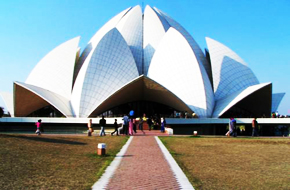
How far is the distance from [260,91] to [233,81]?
3301 millimetres

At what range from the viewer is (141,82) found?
86.6ft

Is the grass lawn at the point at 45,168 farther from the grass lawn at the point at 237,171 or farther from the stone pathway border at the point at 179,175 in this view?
the grass lawn at the point at 237,171

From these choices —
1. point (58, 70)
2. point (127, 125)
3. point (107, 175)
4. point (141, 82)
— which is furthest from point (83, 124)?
point (107, 175)

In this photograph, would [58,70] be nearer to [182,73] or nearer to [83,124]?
[83,124]

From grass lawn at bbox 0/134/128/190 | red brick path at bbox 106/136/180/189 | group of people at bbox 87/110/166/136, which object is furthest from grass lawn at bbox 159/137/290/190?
group of people at bbox 87/110/166/136

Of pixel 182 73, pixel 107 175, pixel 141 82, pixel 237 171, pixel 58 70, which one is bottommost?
pixel 237 171

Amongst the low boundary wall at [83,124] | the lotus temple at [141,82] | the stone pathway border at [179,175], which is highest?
the lotus temple at [141,82]

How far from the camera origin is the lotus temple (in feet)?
89.1

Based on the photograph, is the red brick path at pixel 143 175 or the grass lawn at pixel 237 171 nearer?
the red brick path at pixel 143 175

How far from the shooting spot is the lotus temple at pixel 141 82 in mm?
27156

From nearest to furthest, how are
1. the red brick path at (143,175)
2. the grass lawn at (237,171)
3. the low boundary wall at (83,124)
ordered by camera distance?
the red brick path at (143,175)
the grass lawn at (237,171)
the low boundary wall at (83,124)

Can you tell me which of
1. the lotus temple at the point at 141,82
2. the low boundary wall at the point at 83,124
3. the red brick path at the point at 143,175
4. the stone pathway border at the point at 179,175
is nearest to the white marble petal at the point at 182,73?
the lotus temple at the point at 141,82

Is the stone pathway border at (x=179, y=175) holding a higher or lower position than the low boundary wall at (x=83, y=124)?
lower

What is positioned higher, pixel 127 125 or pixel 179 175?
pixel 127 125
